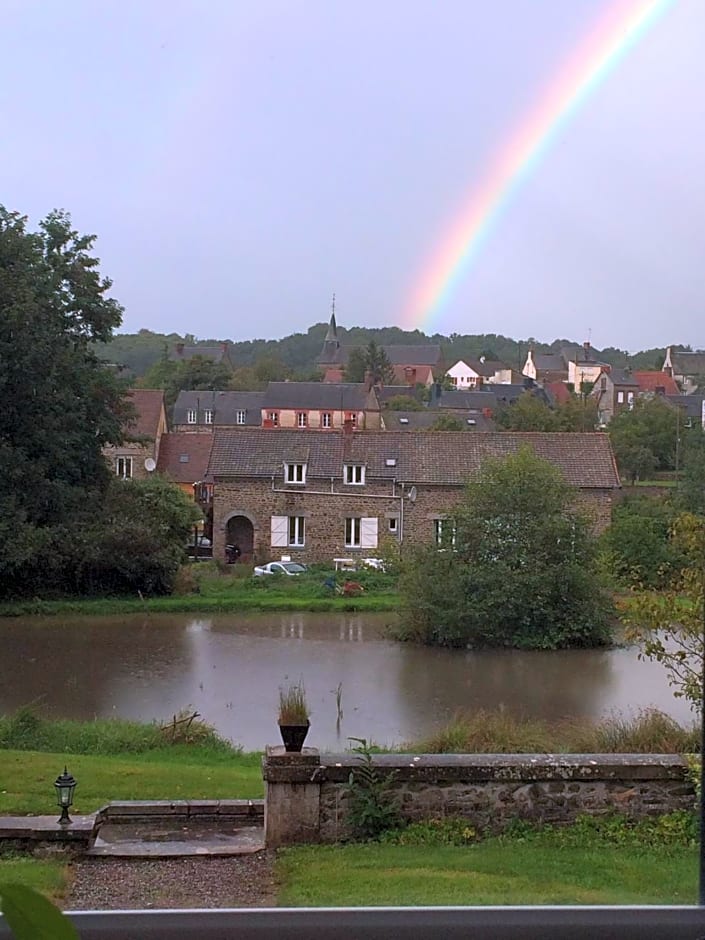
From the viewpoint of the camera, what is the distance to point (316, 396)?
55.1m

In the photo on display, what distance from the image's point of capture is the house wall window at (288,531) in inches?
1177

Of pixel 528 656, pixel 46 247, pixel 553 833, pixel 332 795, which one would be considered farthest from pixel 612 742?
pixel 46 247

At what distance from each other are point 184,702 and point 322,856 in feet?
30.1

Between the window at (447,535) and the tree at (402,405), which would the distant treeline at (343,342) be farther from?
the window at (447,535)

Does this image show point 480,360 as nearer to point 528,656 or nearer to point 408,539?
point 408,539

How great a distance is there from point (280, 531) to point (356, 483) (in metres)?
2.54

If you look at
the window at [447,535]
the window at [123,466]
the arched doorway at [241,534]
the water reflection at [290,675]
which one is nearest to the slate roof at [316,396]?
the window at [123,466]

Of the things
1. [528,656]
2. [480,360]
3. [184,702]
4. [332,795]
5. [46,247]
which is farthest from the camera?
[480,360]

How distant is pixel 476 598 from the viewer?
22.1 metres

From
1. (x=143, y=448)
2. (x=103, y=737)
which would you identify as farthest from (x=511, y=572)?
(x=143, y=448)

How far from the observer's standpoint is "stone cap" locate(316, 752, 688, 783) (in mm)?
6996

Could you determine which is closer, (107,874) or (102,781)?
(107,874)

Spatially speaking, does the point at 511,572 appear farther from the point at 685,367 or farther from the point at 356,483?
the point at 685,367

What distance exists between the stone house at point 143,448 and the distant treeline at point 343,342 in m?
37.6
